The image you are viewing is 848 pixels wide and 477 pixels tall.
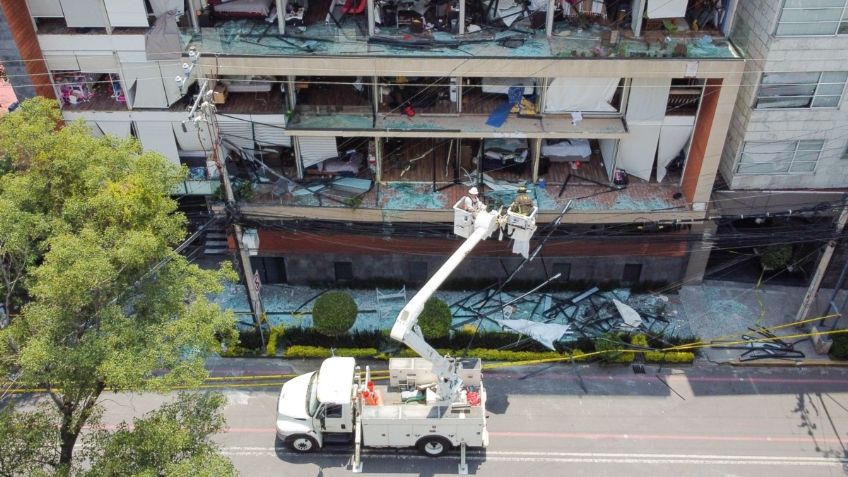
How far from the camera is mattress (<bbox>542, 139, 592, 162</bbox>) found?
31859 millimetres

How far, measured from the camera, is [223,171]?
2555 cm

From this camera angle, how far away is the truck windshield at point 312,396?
1010 inches

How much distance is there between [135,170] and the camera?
2214cm

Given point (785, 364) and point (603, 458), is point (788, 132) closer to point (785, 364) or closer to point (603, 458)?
point (785, 364)

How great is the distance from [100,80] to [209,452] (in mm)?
17999

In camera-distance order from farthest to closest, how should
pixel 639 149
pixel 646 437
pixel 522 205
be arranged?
1. pixel 639 149
2. pixel 646 437
3. pixel 522 205

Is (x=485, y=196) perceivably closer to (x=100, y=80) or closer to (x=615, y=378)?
(x=615, y=378)

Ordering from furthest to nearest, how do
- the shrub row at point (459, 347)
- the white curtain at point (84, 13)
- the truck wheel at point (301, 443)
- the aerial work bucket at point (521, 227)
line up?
the shrub row at point (459, 347) < the white curtain at point (84, 13) < the truck wheel at point (301, 443) < the aerial work bucket at point (521, 227)

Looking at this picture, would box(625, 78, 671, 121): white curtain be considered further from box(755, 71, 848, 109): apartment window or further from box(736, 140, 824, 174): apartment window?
box(736, 140, 824, 174): apartment window

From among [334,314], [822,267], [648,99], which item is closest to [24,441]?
[334,314]

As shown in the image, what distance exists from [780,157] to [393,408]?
17781 millimetres

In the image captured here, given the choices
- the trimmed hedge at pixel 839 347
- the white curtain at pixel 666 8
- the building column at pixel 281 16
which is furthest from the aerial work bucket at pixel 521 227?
the trimmed hedge at pixel 839 347

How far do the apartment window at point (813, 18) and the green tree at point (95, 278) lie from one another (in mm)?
20575

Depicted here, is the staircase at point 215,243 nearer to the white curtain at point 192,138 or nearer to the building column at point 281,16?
the white curtain at point 192,138
